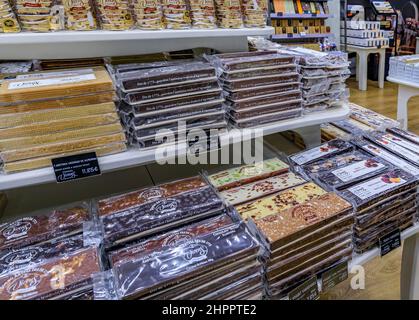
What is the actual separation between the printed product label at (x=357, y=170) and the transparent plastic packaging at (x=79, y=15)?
2.86 ft

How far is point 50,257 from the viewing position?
0.83 metres

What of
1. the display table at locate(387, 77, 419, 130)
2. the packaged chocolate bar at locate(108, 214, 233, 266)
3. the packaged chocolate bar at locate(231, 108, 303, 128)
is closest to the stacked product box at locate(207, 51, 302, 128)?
the packaged chocolate bar at locate(231, 108, 303, 128)

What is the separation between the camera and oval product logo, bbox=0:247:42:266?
0.81 meters

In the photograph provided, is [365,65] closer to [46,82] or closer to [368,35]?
[368,35]

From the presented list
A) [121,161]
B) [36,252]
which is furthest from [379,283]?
[36,252]

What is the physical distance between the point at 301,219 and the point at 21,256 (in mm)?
712

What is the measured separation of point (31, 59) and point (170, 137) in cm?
56

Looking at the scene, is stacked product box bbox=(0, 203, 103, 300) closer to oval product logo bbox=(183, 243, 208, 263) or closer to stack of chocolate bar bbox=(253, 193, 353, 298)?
oval product logo bbox=(183, 243, 208, 263)

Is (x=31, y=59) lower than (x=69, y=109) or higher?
higher

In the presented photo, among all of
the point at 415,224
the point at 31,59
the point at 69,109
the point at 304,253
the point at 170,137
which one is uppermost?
the point at 31,59

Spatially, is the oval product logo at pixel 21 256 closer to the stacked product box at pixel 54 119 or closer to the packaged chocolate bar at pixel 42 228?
the packaged chocolate bar at pixel 42 228

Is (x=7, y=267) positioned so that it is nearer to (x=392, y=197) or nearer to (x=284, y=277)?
(x=284, y=277)
